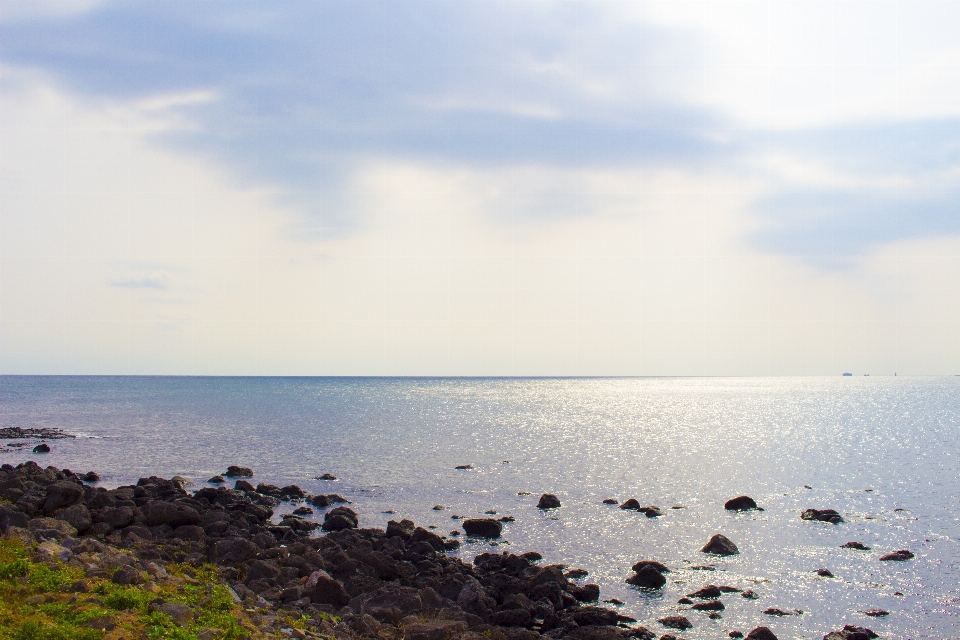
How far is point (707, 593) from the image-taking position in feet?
84.2

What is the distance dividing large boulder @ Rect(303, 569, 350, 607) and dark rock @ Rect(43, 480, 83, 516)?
12.6 meters

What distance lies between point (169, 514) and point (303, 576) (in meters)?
8.67

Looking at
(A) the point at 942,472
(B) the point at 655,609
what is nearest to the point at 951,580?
(B) the point at 655,609

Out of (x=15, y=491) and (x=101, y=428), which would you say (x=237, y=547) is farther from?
(x=101, y=428)

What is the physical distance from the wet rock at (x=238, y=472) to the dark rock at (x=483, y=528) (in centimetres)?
2461

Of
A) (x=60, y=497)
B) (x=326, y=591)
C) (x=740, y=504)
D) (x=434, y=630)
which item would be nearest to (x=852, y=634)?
(x=434, y=630)

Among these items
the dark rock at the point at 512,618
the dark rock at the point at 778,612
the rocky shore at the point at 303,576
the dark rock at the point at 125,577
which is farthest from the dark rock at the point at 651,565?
the dark rock at the point at 125,577

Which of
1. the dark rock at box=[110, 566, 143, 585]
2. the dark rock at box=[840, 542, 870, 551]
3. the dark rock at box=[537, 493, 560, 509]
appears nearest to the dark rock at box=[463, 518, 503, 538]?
the dark rock at box=[537, 493, 560, 509]

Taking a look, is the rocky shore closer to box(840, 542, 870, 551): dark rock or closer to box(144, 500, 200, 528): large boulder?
box(144, 500, 200, 528): large boulder

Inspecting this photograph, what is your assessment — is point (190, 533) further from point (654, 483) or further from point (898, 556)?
point (654, 483)

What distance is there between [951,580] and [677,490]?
2187 centimetres

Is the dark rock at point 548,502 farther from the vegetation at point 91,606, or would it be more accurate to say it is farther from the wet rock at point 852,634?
the vegetation at point 91,606

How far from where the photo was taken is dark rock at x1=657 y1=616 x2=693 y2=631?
74.5 ft

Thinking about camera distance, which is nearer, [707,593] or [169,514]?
[707,593]
